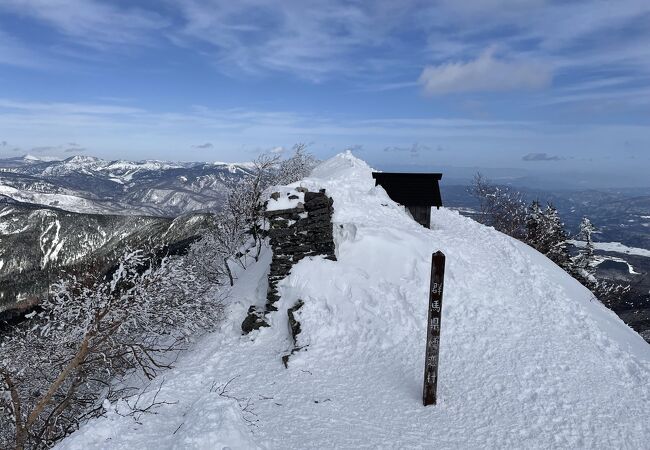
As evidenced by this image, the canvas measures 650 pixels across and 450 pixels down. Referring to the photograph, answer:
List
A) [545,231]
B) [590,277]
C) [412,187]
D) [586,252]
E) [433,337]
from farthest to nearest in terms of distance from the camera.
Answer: [586,252] < [545,231] < [590,277] < [412,187] < [433,337]

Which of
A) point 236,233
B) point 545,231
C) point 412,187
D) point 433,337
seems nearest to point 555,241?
point 545,231

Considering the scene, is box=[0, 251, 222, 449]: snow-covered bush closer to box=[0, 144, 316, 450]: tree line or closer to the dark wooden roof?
box=[0, 144, 316, 450]: tree line

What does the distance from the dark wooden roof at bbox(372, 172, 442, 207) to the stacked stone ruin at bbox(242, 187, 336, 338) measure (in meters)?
14.0

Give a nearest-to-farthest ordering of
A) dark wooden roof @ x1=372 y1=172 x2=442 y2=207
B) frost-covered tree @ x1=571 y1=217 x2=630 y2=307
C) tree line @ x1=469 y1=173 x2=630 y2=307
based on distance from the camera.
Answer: dark wooden roof @ x1=372 y1=172 x2=442 y2=207 → frost-covered tree @ x1=571 y1=217 x2=630 y2=307 → tree line @ x1=469 y1=173 x2=630 y2=307

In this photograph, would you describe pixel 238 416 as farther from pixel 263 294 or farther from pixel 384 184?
pixel 384 184

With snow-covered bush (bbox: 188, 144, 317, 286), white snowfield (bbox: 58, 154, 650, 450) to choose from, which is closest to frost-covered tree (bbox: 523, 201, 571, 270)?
white snowfield (bbox: 58, 154, 650, 450)

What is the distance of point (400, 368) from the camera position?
37.4 ft

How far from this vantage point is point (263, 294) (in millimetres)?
15922

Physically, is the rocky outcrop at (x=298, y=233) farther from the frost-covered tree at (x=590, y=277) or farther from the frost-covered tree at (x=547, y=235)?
the frost-covered tree at (x=547, y=235)

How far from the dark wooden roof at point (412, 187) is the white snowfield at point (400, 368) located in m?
9.85

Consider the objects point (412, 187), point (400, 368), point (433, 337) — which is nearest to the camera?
point (433, 337)

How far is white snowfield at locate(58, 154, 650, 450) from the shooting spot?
27.5 feet

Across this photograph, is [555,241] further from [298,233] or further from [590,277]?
[298,233]

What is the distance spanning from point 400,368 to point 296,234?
6.59 metres
